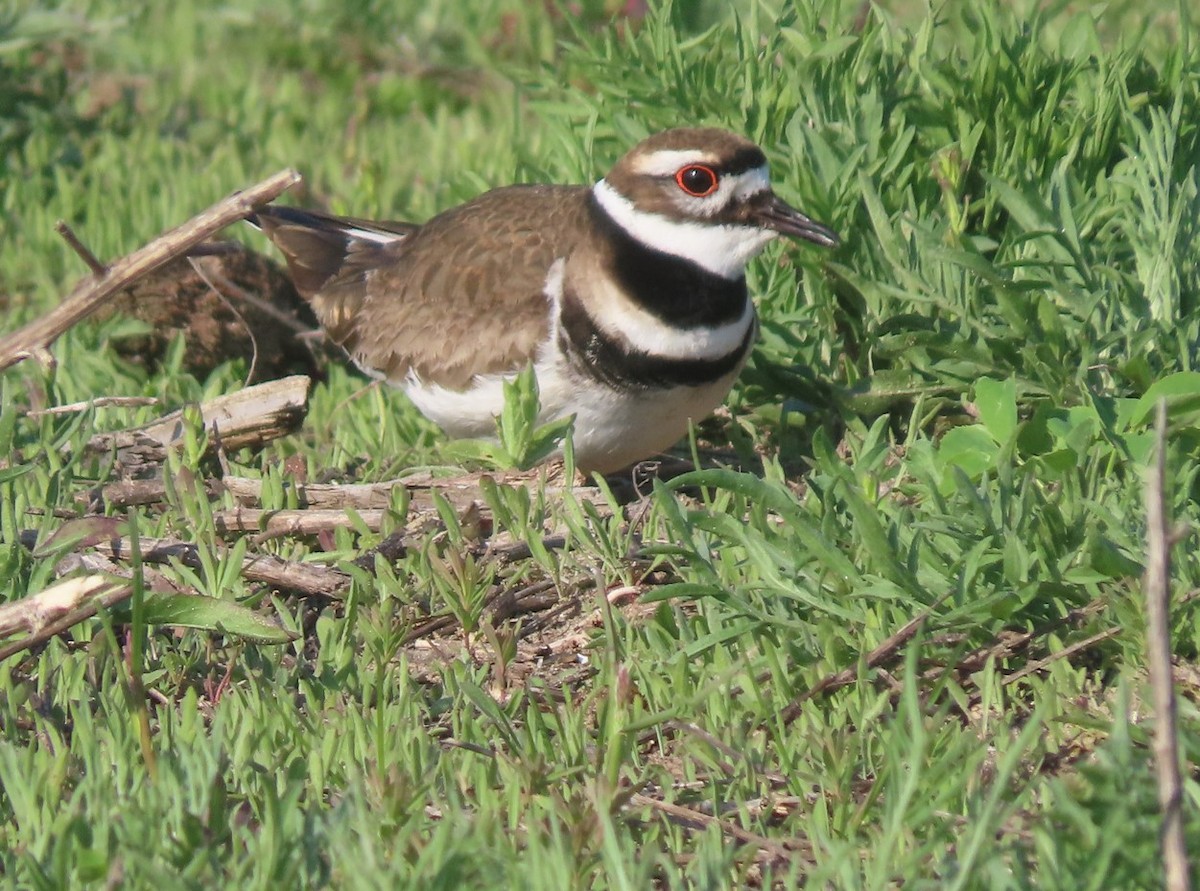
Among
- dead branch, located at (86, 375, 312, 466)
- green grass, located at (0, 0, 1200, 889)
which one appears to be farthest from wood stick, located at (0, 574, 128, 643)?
dead branch, located at (86, 375, 312, 466)

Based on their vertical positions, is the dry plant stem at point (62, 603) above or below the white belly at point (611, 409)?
above

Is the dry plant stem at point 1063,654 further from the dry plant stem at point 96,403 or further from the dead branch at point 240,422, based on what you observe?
the dead branch at point 240,422

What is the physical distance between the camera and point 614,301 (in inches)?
203

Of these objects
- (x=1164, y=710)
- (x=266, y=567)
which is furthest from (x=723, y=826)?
(x=266, y=567)

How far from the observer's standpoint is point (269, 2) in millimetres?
9602

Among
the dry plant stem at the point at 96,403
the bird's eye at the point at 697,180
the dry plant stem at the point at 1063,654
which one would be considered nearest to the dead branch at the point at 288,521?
the dry plant stem at the point at 96,403

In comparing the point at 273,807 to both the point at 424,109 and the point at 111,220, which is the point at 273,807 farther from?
the point at 424,109

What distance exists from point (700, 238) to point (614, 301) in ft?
1.14

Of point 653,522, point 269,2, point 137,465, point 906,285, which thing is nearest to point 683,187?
point 906,285

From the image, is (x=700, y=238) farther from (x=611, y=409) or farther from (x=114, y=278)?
(x=114, y=278)

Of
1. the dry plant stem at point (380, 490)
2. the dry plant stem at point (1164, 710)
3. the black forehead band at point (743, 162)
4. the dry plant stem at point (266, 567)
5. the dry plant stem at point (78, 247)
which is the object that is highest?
the dry plant stem at point (1164, 710)

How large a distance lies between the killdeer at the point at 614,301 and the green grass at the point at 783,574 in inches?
13.4

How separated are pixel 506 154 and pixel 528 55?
5.84ft

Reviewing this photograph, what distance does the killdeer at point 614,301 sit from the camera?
16.6 feet
